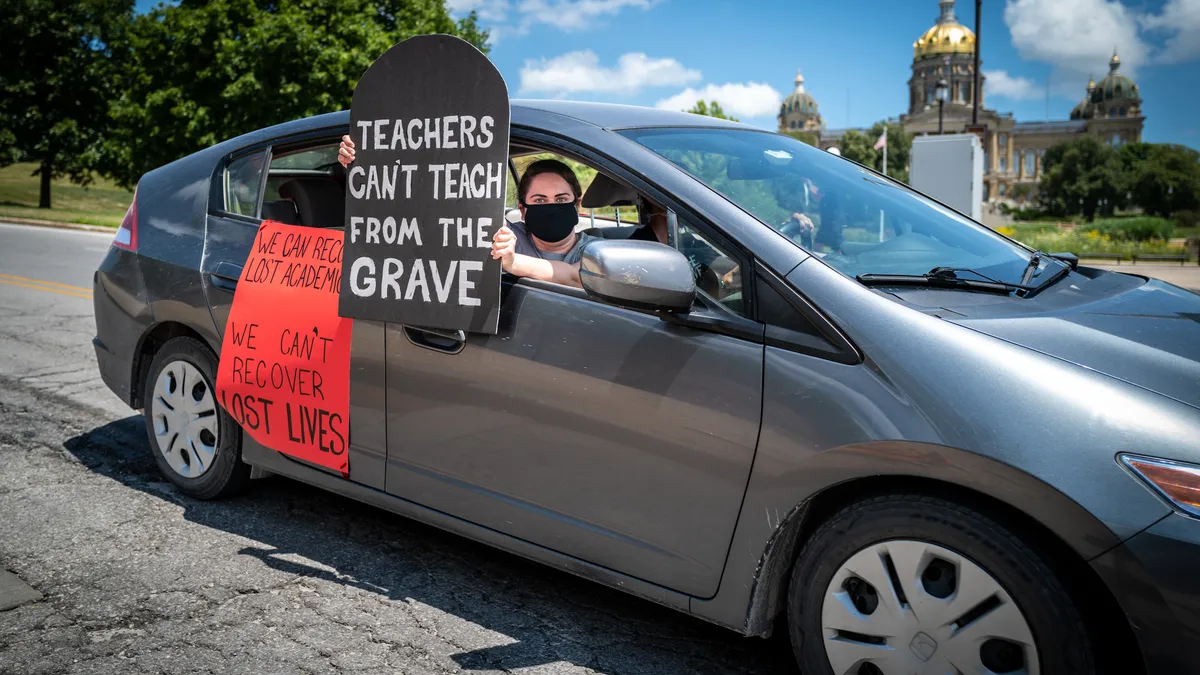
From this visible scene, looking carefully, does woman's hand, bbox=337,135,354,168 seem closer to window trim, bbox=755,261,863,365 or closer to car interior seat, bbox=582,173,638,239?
car interior seat, bbox=582,173,638,239

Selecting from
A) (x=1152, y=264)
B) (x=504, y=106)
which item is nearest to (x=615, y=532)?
(x=504, y=106)

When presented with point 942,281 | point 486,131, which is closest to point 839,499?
point 942,281

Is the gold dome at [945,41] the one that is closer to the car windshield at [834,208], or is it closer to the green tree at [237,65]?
the green tree at [237,65]

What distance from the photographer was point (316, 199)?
4168mm

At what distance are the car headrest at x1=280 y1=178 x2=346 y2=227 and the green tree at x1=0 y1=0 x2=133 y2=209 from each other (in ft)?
139

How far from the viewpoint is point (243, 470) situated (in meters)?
4.00

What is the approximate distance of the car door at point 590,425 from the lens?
2.53m

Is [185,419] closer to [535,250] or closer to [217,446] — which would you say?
[217,446]

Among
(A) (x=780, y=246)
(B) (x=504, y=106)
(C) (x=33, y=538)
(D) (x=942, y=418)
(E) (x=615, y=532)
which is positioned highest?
(B) (x=504, y=106)

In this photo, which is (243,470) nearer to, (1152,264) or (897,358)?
(897,358)

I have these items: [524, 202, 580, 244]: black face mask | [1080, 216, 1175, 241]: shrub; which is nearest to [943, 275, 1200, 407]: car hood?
[524, 202, 580, 244]: black face mask

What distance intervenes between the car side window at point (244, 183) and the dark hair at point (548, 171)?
3.83 ft

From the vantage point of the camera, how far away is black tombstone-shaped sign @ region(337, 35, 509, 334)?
300 cm

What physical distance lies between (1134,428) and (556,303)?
1.53 metres
